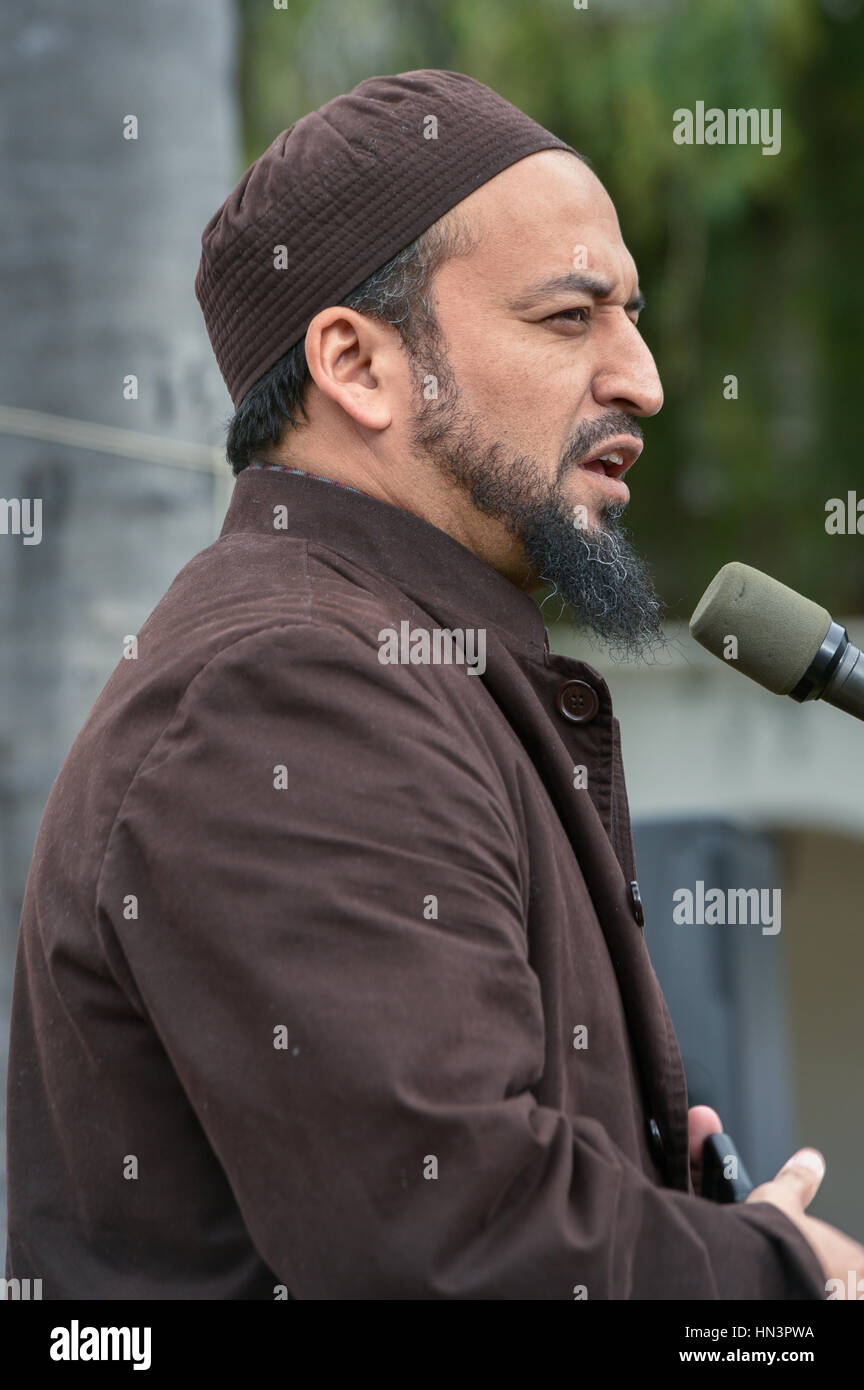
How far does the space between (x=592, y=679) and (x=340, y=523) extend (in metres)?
0.33

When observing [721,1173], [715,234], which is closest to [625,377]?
[721,1173]

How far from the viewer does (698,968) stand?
187 inches

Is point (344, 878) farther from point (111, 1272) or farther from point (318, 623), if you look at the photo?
point (111, 1272)

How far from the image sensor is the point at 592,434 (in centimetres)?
184

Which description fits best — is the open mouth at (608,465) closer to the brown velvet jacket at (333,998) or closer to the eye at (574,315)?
the eye at (574,315)

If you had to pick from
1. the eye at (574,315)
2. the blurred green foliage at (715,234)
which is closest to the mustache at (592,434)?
the eye at (574,315)

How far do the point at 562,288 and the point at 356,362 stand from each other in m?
0.25

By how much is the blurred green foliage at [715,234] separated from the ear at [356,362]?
217 inches

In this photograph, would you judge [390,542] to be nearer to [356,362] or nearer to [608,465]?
[356,362]

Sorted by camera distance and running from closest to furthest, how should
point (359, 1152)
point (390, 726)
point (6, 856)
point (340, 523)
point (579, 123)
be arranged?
point (359, 1152), point (390, 726), point (340, 523), point (6, 856), point (579, 123)

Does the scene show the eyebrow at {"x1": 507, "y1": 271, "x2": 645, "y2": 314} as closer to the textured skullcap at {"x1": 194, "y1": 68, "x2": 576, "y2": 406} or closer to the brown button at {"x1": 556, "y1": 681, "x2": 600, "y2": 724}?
the textured skullcap at {"x1": 194, "y1": 68, "x2": 576, "y2": 406}

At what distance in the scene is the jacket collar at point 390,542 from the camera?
5.59ft

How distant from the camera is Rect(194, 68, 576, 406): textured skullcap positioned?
1813 millimetres
